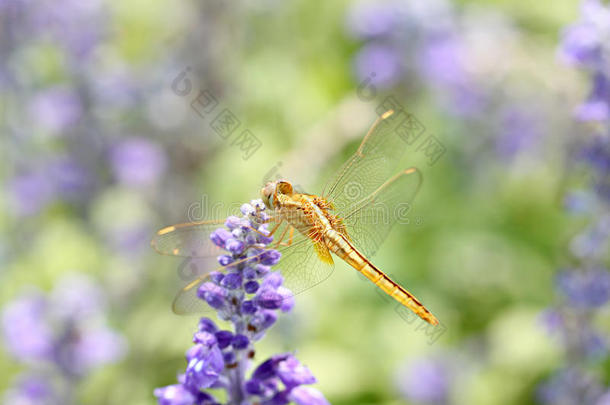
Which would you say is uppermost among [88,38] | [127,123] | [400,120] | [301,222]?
[88,38]

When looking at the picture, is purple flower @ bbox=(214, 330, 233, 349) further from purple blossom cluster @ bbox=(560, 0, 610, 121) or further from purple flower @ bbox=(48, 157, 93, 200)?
purple flower @ bbox=(48, 157, 93, 200)

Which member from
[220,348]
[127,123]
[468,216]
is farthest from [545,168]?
[220,348]

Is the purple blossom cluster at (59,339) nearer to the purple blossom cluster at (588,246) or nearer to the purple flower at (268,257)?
the purple flower at (268,257)

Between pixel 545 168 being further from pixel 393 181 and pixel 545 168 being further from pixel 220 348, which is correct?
pixel 220 348

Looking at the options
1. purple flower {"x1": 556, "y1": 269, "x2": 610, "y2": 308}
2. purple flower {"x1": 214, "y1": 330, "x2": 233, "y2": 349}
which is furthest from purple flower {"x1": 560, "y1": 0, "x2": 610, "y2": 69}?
purple flower {"x1": 214, "y1": 330, "x2": 233, "y2": 349}

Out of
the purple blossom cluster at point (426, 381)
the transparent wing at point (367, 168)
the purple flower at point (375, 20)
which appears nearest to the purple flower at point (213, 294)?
the transparent wing at point (367, 168)

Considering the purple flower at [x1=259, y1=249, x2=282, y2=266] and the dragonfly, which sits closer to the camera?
the purple flower at [x1=259, y1=249, x2=282, y2=266]

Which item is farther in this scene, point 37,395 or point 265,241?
point 37,395
